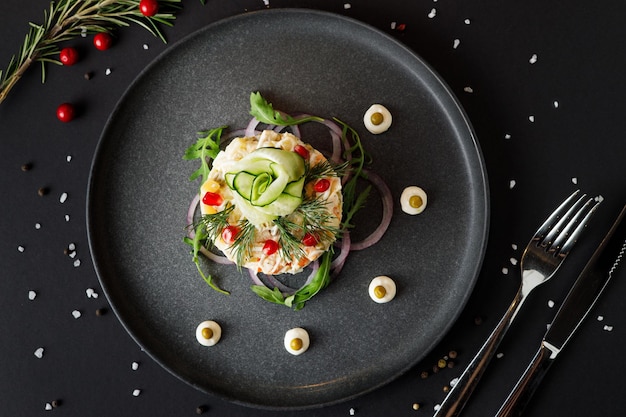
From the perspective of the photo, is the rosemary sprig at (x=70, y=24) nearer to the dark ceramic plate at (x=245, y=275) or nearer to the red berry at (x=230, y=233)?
the dark ceramic plate at (x=245, y=275)

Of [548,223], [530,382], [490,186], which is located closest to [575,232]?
[548,223]

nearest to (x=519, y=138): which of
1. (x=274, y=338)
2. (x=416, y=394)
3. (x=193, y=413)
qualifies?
(x=416, y=394)

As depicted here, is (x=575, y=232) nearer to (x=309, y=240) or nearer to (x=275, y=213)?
(x=309, y=240)

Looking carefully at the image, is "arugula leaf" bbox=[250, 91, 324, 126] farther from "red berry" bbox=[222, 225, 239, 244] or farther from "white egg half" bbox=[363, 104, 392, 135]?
"red berry" bbox=[222, 225, 239, 244]

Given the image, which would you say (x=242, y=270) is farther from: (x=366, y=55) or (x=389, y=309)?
(x=366, y=55)

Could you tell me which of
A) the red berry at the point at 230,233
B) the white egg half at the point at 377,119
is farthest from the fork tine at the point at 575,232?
the red berry at the point at 230,233

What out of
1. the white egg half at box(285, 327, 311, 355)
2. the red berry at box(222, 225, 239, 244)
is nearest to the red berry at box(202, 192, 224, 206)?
the red berry at box(222, 225, 239, 244)
